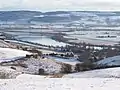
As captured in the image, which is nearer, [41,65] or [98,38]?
[41,65]

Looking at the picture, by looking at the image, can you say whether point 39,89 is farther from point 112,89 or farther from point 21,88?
point 112,89

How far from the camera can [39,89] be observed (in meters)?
16.0

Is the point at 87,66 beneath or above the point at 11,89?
beneath

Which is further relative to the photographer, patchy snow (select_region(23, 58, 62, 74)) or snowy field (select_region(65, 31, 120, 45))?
snowy field (select_region(65, 31, 120, 45))

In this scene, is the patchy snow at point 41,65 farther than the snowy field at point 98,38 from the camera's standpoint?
No

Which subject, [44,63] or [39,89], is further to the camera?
[44,63]

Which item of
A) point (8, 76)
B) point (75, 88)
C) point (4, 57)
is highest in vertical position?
point (75, 88)

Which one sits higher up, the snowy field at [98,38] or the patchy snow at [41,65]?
the patchy snow at [41,65]

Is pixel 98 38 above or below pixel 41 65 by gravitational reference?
below

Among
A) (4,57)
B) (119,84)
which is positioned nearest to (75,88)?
(119,84)

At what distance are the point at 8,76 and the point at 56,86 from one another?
7.92 meters

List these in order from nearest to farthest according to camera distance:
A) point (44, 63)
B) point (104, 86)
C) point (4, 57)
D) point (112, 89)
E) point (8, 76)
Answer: point (112, 89) → point (104, 86) → point (8, 76) → point (44, 63) → point (4, 57)

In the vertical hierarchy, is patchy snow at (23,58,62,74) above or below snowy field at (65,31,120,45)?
above

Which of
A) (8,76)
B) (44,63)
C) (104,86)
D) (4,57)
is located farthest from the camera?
(4,57)
